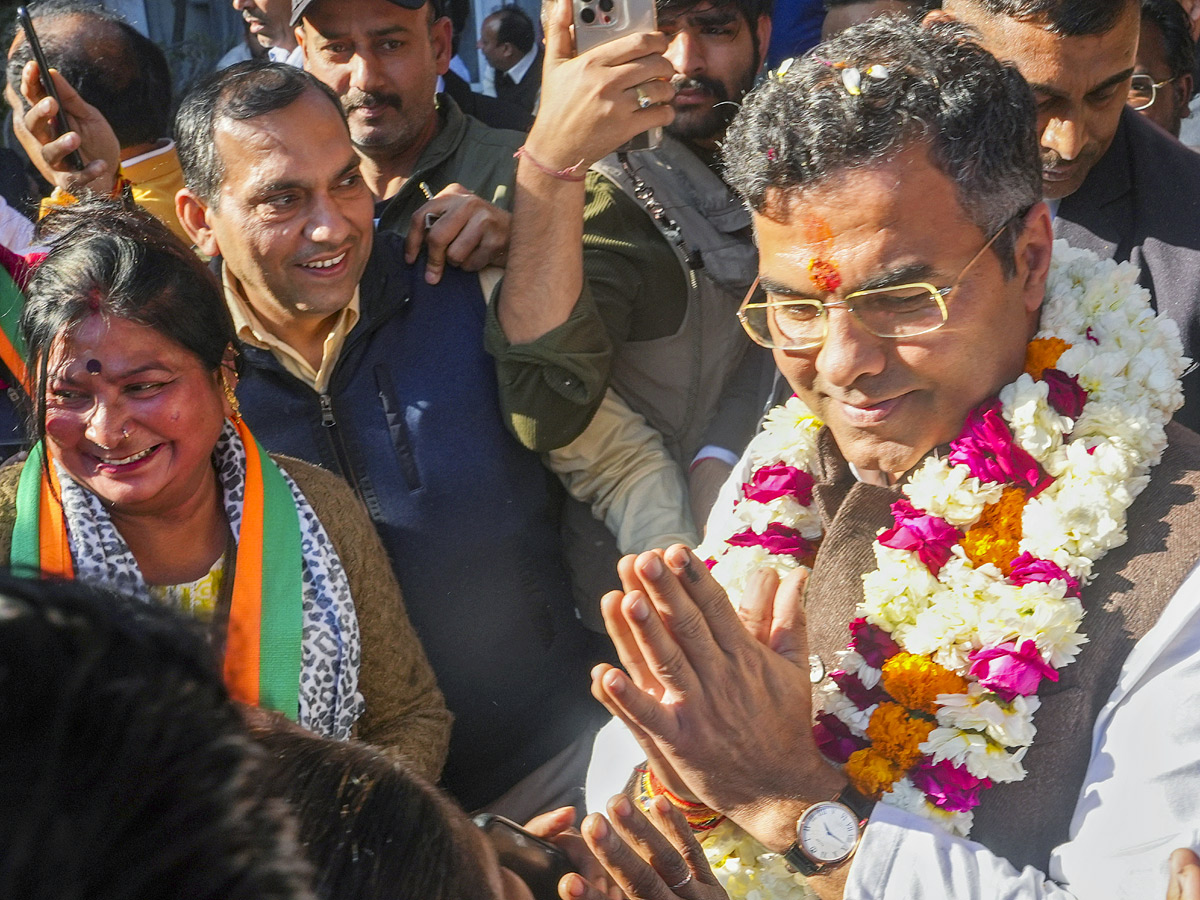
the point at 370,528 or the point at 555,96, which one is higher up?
the point at 555,96

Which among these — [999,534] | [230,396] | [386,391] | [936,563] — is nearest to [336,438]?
[386,391]

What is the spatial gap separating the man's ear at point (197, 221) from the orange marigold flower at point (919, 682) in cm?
213

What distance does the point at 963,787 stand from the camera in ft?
6.95

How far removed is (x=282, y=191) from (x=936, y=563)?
191 cm

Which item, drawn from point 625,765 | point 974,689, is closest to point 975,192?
point 974,689

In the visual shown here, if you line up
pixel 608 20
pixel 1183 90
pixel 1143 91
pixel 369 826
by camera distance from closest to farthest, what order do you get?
pixel 369 826 < pixel 608 20 < pixel 1143 91 < pixel 1183 90

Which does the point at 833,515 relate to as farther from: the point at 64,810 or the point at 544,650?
the point at 64,810

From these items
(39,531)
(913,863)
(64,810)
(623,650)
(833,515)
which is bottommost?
(913,863)

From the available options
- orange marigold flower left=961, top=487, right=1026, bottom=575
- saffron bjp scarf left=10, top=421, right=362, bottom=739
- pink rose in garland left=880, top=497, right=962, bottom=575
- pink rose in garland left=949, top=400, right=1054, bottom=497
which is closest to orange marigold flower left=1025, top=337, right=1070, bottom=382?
pink rose in garland left=949, top=400, right=1054, bottom=497

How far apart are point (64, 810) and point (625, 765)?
1.88 m

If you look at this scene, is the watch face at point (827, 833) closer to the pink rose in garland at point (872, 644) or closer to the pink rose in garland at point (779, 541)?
the pink rose in garland at point (872, 644)

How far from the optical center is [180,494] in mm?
2607

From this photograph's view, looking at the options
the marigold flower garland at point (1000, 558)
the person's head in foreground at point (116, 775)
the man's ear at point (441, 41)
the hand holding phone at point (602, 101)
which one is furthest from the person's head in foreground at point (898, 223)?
the man's ear at point (441, 41)

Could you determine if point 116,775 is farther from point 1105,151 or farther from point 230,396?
point 1105,151
